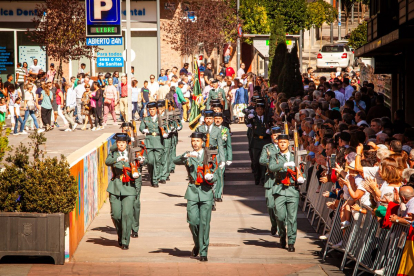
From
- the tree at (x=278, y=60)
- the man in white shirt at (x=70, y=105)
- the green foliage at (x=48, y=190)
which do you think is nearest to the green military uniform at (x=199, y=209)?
the green foliage at (x=48, y=190)

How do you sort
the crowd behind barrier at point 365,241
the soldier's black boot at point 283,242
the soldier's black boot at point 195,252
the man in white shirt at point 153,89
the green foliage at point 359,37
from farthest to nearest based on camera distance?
the green foliage at point 359,37
the man in white shirt at point 153,89
the soldier's black boot at point 283,242
the soldier's black boot at point 195,252
the crowd behind barrier at point 365,241

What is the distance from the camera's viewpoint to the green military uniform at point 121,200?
1158 cm

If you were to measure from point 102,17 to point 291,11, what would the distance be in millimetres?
28929

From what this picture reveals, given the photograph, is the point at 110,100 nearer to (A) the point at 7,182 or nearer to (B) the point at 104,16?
(B) the point at 104,16

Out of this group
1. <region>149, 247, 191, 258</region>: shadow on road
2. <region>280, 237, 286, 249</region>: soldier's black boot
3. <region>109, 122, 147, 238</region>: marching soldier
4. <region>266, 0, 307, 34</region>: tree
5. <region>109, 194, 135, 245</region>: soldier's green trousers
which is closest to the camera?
<region>149, 247, 191, 258</region>: shadow on road

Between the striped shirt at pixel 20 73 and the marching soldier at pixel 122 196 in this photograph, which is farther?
the striped shirt at pixel 20 73

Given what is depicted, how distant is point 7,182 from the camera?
34.4 ft

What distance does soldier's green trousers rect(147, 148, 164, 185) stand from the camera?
704 inches

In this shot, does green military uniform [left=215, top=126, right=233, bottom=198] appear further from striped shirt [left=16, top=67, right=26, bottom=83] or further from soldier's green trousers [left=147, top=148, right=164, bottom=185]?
striped shirt [left=16, top=67, right=26, bottom=83]

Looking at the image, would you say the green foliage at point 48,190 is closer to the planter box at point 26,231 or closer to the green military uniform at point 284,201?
the planter box at point 26,231

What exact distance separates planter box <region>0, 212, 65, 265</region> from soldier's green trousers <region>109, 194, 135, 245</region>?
53.0 inches

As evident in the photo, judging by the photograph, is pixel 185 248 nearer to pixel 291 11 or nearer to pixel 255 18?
pixel 255 18

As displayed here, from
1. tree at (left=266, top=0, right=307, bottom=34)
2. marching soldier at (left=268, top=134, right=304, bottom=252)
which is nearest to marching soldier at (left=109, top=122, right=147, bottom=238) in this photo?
marching soldier at (left=268, top=134, right=304, bottom=252)

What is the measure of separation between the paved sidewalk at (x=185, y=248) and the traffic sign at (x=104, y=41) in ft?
14.0
